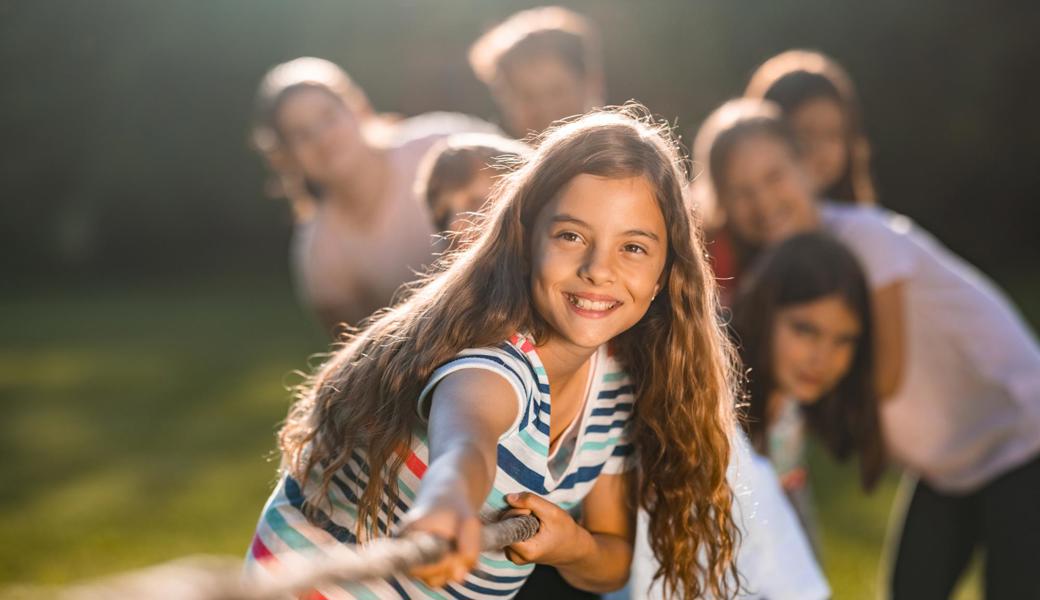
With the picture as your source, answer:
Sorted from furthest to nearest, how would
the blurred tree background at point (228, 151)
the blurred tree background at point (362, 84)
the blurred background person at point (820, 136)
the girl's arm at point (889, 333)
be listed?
the blurred tree background at point (362, 84) < the blurred tree background at point (228, 151) < the blurred background person at point (820, 136) < the girl's arm at point (889, 333)

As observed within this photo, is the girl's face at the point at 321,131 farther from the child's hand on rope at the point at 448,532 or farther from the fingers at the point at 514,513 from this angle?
the child's hand on rope at the point at 448,532

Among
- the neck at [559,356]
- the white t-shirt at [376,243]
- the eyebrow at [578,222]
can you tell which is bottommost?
the neck at [559,356]

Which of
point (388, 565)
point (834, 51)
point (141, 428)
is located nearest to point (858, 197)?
point (388, 565)

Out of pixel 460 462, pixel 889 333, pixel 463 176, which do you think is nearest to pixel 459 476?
pixel 460 462

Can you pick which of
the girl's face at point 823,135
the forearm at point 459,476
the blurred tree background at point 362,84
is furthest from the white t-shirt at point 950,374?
the blurred tree background at point 362,84

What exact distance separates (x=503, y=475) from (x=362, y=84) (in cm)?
885

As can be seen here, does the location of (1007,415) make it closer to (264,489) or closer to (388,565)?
(388,565)

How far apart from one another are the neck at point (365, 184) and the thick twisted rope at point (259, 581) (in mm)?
2510

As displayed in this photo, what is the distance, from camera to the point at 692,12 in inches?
373

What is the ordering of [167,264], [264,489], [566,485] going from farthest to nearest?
[167,264] < [264,489] < [566,485]

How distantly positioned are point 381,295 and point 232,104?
765 centimetres

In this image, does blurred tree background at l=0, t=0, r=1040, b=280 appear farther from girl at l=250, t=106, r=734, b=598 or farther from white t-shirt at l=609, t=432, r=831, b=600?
girl at l=250, t=106, r=734, b=598

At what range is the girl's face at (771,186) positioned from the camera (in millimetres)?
3104

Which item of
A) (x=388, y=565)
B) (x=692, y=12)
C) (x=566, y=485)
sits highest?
(x=692, y=12)
